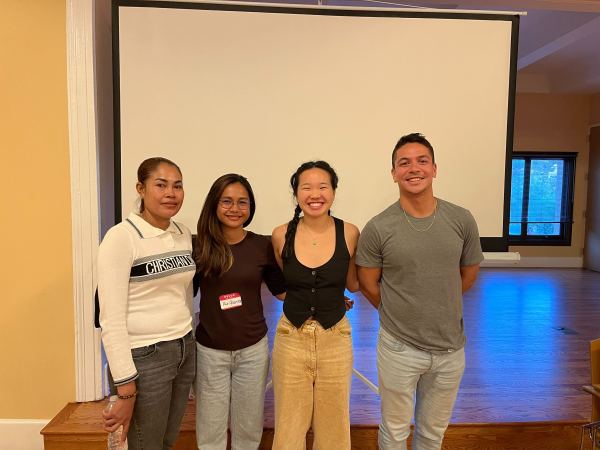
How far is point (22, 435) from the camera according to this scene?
83.7 inches

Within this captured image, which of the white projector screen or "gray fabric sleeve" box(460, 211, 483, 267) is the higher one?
the white projector screen

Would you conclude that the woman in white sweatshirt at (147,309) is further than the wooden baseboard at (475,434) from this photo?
No

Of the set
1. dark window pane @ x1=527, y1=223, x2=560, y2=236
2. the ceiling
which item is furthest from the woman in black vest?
dark window pane @ x1=527, y1=223, x2=560, y2=236

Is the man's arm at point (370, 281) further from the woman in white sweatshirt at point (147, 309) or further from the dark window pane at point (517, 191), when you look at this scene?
the dark window pane at point (517, 191)

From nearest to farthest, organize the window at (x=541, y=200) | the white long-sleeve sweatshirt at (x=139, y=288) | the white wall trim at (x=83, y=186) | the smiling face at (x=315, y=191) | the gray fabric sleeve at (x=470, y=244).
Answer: the white long-sleeve sweatshirt at (x=139, y=288) < the smiling face at (x=315, y=191) < the gray fabric sleeve at (x=470, y=244) < the white wall trim at (x=83, y=186) < the window at (x=541, y=200)

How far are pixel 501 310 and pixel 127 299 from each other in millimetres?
4172

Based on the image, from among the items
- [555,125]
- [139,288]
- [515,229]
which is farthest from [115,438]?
[555,125]

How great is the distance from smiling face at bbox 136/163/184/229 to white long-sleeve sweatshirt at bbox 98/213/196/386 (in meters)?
0.05

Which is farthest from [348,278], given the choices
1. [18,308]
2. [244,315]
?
[18,308]

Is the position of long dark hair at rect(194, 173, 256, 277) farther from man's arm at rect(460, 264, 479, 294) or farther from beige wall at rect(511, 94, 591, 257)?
beige wall at rect(511, 94, 591, 257)

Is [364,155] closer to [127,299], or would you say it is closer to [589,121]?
[127,299]

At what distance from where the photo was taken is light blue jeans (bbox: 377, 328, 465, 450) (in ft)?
4.85

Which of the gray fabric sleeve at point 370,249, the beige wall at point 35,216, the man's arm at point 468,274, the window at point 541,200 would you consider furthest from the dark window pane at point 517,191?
the beige wall at point 35,216

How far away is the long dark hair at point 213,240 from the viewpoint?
143cm
